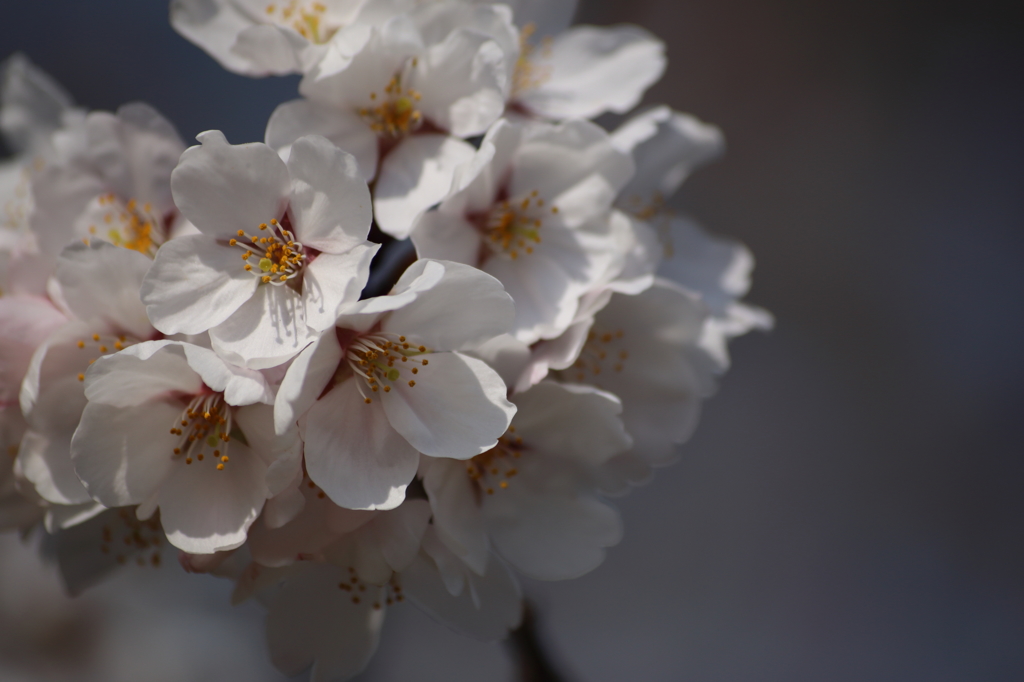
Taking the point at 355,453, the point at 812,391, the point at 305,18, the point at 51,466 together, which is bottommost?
the point at 812,391

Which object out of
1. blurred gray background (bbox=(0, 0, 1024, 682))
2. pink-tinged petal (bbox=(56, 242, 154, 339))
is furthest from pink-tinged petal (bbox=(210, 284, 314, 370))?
blurred gray background (bbox=(0, 0, 1024, 682))

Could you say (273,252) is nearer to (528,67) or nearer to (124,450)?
(124,450)

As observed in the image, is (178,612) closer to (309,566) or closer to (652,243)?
(309,566)

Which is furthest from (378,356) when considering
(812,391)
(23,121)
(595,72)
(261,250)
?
(812,391)

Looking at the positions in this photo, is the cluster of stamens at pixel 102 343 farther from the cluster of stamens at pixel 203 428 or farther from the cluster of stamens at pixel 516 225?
the cluster of stamens at pixel 516 225

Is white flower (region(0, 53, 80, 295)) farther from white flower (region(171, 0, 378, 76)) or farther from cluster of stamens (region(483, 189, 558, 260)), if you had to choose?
cluster of stamens (region(483, 189, 558, 260))

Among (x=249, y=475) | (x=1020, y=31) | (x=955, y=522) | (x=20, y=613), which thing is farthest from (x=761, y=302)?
(x=20, y=613)
